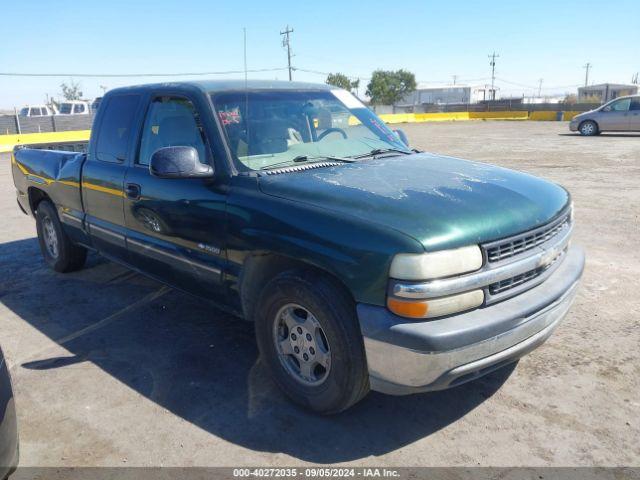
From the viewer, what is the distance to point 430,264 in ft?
8.13

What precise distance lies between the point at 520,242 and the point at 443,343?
0.75m

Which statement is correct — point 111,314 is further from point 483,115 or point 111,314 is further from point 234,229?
point 483,115

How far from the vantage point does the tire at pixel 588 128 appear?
21627 mm

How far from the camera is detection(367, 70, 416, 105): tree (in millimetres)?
93812

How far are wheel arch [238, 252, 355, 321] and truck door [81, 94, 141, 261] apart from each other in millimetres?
1535

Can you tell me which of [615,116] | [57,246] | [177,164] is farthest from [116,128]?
[615,116]

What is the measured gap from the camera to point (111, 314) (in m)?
4.66

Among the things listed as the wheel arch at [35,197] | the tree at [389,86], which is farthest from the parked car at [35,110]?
the tree at [389,86]

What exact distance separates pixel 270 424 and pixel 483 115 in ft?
139

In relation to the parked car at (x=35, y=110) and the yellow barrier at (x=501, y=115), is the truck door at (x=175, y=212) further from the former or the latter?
the yellow barrier at (x=501, y=115)

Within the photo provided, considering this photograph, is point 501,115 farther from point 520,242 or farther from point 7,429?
point 7,429

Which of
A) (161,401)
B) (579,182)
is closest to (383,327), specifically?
(161,401)

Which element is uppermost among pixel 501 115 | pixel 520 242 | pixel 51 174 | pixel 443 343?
pixel 501 115

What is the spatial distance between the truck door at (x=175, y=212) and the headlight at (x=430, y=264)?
1.33 metres
